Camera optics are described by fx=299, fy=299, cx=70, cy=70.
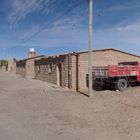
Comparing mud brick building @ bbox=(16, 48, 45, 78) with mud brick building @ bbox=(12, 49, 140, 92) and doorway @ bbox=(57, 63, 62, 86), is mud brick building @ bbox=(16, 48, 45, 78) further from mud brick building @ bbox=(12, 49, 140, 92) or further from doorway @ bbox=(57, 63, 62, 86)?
doorway @ bbox=(57, 63, 62, 86)

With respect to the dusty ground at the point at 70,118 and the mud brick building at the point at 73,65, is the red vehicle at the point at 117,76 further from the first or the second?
the dusty ground at the point at 70,118

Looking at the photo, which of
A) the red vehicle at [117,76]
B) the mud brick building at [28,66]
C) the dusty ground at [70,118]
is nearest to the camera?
the dusty ground at [70,118]

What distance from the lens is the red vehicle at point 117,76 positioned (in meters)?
23.4

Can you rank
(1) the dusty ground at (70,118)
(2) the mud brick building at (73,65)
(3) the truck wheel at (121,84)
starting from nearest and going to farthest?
(1) the dusty ground at (70,118), (3) the truck wheel at (121,84), (2) the mud brick building at (73,65)

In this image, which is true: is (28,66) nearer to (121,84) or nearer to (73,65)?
(73,65)

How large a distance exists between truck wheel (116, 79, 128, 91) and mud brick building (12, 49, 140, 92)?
3337 millimetres

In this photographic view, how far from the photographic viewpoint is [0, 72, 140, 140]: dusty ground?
32.8 ft

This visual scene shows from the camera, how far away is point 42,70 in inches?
1363

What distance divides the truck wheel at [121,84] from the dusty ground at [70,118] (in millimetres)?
4127

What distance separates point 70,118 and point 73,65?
1354cm

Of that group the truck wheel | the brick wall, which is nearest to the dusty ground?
the truck wheel

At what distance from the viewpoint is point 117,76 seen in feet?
77.6

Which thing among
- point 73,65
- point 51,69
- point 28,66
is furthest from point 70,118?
point 28,66

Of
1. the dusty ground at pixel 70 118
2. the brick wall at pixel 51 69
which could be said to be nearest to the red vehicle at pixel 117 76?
the brick wall at pixel 51 69
